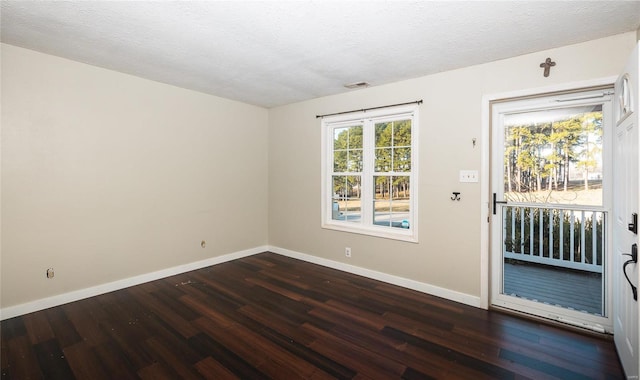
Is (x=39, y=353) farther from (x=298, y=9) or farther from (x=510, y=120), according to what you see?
(x=510, y=120)

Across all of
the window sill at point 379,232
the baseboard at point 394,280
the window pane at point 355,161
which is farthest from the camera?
the window pane at point 355,161

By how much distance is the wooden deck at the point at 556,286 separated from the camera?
2773 millimetres

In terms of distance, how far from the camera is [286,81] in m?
3.65

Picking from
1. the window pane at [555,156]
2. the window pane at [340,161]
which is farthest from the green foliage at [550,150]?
the window pane at [340,161]

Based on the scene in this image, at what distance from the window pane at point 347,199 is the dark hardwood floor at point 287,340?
3.91ft

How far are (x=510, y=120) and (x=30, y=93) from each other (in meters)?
4.76

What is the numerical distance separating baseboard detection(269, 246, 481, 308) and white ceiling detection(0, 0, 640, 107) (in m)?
2.45

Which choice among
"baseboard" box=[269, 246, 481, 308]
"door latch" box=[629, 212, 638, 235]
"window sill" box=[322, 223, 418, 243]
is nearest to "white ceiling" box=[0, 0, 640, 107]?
"door latch" box=[629, 212, 638, 235]

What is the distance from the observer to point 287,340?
2408 mm

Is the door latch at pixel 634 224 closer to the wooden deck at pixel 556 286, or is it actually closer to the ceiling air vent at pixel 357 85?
the wooden deck at pixel 556 286

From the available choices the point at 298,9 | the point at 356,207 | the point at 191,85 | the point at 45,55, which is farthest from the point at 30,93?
the point at 356,207

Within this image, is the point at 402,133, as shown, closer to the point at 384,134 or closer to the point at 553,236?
the point at 384,134

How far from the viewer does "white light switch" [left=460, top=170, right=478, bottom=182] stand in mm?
3082

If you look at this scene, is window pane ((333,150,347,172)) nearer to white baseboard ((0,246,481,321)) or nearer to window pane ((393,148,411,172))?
window pane ((393,148,411,172))
